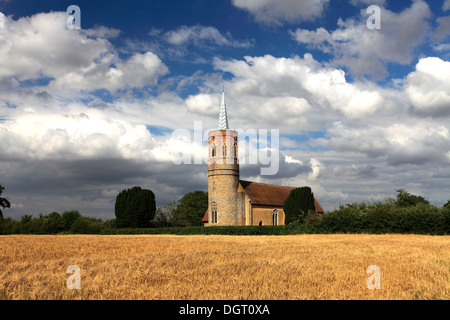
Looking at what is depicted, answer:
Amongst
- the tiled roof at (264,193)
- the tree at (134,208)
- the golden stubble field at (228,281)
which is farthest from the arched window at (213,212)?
the golden stubble field at (228,281)

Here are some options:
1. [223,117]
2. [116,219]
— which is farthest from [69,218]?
[223,117]

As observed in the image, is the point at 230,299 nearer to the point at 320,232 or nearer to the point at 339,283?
the point at 339,283

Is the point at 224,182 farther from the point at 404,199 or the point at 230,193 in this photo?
the point at 404,199

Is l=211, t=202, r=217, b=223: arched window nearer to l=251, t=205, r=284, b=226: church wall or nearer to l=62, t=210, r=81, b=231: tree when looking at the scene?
l=251, t=205, r=284, b=226: church wall

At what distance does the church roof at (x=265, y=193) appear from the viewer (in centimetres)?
6378

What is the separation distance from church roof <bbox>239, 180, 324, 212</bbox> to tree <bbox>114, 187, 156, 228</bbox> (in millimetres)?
16040

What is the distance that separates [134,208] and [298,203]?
25.1m

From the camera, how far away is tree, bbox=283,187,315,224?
183ft

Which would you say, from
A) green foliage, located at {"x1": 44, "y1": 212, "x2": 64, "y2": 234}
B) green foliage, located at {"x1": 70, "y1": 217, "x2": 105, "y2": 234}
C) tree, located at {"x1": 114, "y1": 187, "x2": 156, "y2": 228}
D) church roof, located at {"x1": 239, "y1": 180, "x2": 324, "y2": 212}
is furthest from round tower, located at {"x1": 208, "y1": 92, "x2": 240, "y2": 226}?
green foliage, located at {"x1": 44, "y1": 212, "x2": 64, "y2": 234}

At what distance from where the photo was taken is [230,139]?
210 feet

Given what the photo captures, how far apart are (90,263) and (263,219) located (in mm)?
53625
